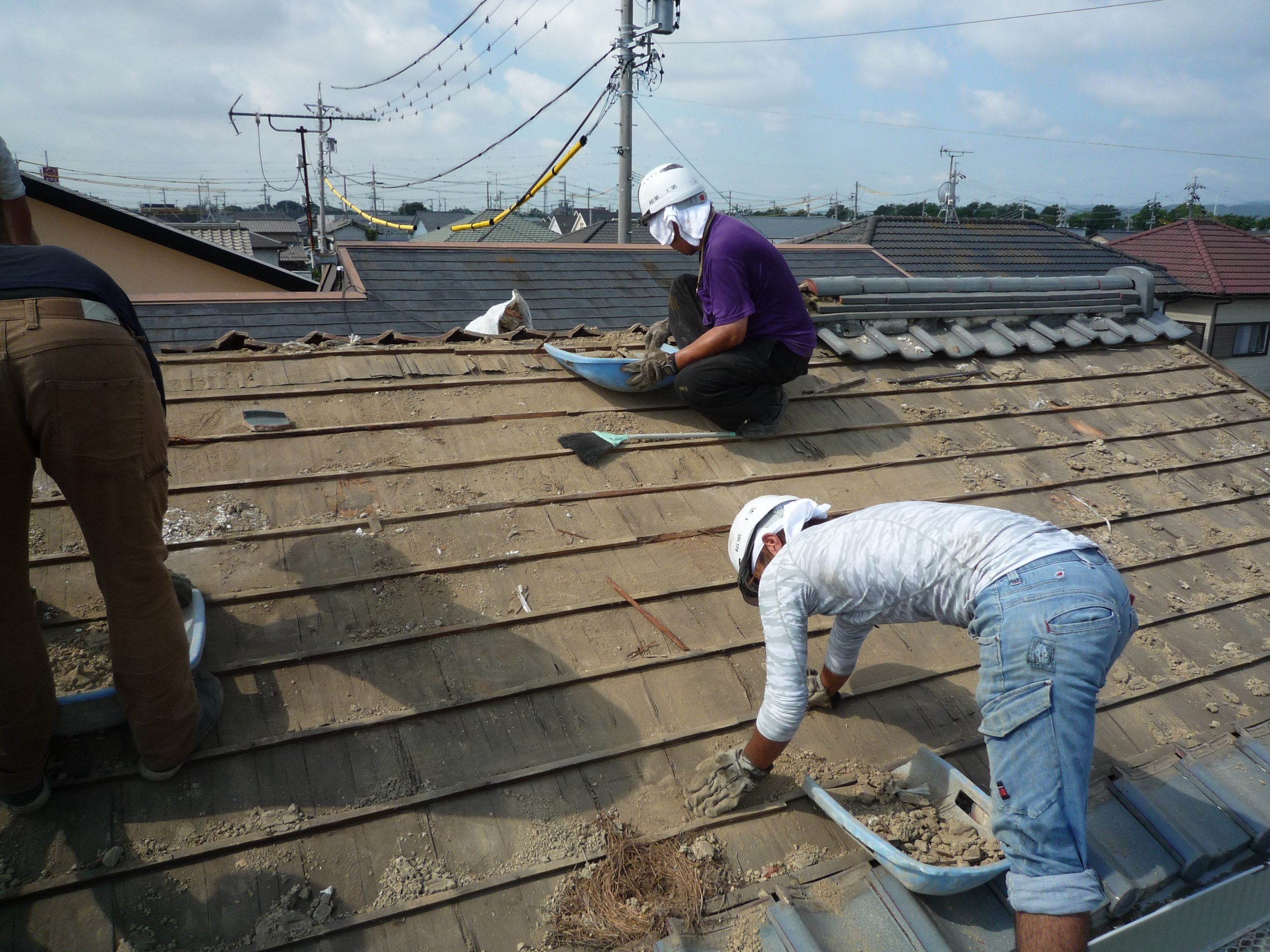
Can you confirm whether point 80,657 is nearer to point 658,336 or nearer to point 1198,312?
point 658,336

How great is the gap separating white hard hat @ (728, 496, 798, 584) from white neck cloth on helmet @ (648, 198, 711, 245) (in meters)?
1.86

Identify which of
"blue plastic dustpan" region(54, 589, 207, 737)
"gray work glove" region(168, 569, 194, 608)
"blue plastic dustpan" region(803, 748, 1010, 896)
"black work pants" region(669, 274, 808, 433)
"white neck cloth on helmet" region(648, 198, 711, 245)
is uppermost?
"white neck cloth on helmet" region(648, 198, 711, 245)

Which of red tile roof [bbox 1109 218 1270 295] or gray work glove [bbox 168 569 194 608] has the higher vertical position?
red tile roof [bbox 1109 218 1270 295]

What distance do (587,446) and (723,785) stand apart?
5.73 ft

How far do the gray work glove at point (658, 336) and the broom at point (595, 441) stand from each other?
679 millimetres

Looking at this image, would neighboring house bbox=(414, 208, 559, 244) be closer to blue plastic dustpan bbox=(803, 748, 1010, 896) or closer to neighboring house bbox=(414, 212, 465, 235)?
neighboring house bbox=(414, 212, 465, 235)

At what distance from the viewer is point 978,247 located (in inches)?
642

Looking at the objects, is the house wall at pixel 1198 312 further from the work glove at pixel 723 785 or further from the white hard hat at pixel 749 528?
the work glove at pixel 723 785

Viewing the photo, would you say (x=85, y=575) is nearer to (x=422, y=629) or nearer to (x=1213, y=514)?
(x=422, y=629)

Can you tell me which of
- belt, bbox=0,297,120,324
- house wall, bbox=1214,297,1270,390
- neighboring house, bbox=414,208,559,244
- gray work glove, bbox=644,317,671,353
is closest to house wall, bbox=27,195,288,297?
gray work glove, bbox=644,317,671,353

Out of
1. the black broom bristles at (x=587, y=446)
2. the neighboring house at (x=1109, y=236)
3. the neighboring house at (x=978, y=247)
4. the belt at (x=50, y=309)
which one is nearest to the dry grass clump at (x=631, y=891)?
the black broom bristles at (x=587, y=446)

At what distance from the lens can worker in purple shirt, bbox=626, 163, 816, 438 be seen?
3.89 m

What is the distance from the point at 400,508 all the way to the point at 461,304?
6767 millimetres

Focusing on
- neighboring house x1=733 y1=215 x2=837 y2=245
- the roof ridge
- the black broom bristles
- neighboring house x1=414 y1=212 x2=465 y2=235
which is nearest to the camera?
the black broom bristles
